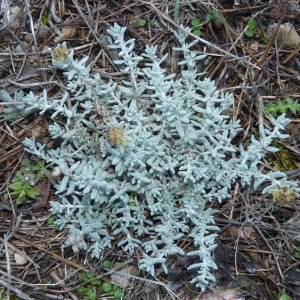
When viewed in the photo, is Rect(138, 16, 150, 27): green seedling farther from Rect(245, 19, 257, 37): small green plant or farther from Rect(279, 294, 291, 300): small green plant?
Rect(279, 294, 291, 300): small green plant

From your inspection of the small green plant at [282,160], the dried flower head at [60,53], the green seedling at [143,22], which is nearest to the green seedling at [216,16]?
the green seedling at [143,22]

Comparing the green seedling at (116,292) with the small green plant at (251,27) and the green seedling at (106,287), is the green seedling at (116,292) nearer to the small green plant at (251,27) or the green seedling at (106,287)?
the green seedling at (106,287)

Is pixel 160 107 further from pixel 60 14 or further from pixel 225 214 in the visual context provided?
pixel 60 14

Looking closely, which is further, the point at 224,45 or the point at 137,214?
the point at 224,45

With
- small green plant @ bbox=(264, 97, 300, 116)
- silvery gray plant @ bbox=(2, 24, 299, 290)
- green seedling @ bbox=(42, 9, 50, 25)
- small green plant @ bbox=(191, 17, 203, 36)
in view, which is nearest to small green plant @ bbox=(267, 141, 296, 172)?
silvery gray plant @ bbox=(2, 24, 299, 290)

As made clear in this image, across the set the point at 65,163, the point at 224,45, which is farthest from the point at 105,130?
the point at 224,45

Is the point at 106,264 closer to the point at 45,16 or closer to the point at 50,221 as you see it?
the point at 50,221

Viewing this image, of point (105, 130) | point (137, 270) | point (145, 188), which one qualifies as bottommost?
point (137, 270)
